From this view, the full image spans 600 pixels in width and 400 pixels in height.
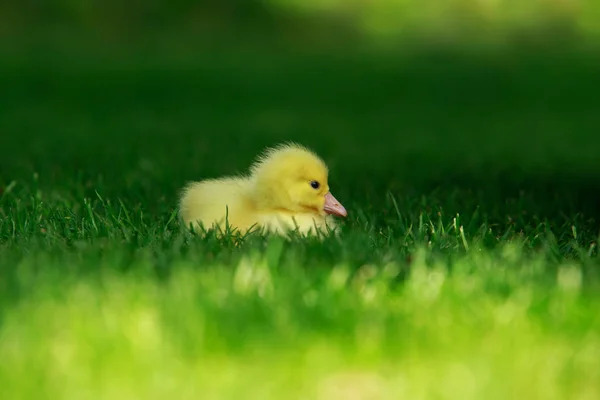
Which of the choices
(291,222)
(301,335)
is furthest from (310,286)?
(291,222)

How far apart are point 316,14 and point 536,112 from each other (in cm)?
788

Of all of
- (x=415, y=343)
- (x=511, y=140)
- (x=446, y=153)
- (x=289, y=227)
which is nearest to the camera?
(x=415, y=343)

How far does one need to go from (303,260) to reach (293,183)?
0.90 meters

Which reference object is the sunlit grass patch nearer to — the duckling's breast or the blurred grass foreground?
the blurred grass foreground

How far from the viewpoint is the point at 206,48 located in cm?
1845

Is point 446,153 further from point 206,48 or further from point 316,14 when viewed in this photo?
point 316,14

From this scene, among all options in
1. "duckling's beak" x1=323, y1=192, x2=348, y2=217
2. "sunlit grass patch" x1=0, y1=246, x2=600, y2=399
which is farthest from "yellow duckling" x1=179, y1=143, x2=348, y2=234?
"sunlit grass patch" x1=0, y1=246, x2=600, y2=399

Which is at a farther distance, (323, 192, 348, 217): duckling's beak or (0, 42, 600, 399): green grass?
(323, 192, 348, 217): duckling's beak

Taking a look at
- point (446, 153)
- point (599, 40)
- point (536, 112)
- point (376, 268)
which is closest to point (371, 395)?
point (376, 268)

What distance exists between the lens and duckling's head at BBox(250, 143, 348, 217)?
4.47m

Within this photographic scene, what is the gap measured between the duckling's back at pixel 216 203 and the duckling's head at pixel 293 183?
3.0 inches

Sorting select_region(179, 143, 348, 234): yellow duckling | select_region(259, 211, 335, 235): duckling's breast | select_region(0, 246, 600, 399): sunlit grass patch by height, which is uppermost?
select_region(179, 143, 348, 234): yellow duckling

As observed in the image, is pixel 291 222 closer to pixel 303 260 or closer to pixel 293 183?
pixel 293 183

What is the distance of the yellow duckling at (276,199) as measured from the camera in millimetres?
4461
